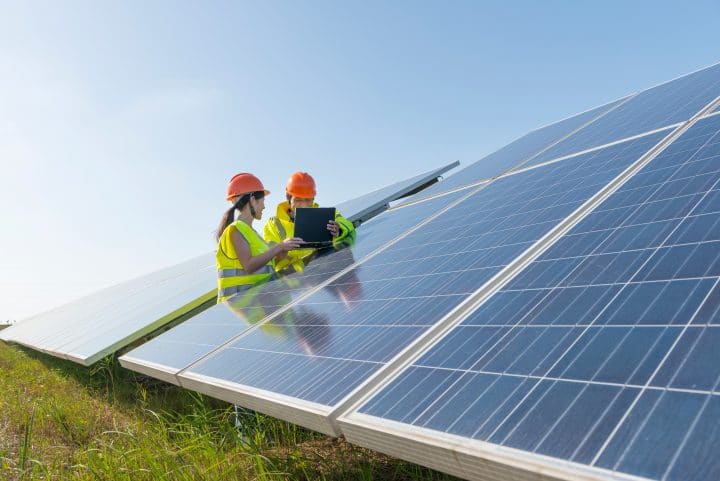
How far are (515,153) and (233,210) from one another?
16.3 ft

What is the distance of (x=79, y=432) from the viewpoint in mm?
6031

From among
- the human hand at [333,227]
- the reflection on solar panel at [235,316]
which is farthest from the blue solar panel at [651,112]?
the human hand at [333,227]

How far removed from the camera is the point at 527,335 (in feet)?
9.03

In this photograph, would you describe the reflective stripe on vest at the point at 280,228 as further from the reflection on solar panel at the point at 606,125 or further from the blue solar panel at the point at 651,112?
the blue solar panel at the point at 651,112

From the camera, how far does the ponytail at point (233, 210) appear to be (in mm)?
7617

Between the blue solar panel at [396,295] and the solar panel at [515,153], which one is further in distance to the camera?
the solar panel at [515,153]

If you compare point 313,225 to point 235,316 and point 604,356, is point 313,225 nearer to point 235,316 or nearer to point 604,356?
point 235,316

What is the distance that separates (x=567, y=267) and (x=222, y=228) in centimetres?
537

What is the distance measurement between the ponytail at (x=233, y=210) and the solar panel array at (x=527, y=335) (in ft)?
5.58

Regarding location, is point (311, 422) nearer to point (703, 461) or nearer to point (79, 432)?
point (703, 461)

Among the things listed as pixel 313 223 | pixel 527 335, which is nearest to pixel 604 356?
pixel 527 335

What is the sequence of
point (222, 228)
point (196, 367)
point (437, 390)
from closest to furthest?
point (437, 390), point (196, 367), point (222, 228)

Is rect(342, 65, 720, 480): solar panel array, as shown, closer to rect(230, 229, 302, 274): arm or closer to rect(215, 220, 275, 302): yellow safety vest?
rect(230, 229, 302, 274): arm

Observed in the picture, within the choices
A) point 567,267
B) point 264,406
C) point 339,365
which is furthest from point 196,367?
point 567,267
